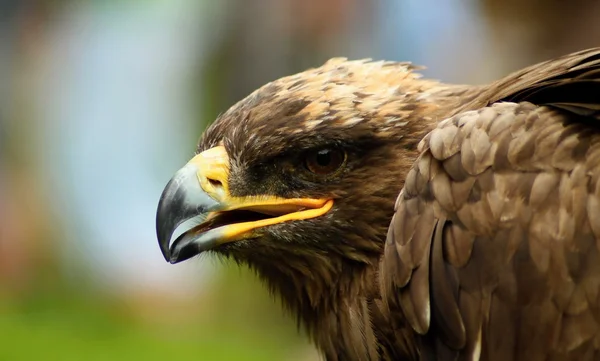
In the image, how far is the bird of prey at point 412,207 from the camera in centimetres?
209

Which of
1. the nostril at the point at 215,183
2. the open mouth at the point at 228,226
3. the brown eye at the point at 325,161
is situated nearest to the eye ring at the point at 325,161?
the brown eye at the point at 325,161

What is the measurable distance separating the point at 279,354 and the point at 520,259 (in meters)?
6.08

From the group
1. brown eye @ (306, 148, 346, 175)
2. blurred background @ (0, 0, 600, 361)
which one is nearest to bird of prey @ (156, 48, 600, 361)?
brown eye @ (306, 148, 346, 175)

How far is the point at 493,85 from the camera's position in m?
2.58

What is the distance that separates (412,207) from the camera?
2279 mm

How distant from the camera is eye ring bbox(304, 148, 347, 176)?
261 cm

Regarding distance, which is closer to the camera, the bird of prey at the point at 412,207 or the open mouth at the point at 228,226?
the bird of prey at the point at 412,207

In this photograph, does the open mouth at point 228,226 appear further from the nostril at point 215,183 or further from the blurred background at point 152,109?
the blurred background at point 152,109

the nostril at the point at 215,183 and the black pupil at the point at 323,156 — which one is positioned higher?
the black pupil at the point at 323,156

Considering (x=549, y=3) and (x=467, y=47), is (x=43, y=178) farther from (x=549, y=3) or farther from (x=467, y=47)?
(x=549, y=3)

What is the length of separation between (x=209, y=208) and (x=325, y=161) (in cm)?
40

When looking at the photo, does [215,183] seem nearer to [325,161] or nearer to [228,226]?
[228,226]

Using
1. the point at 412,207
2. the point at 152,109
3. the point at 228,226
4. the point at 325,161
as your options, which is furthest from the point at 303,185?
the point at 152,109

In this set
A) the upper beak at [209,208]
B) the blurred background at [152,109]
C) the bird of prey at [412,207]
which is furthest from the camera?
the blurred background at [152,109]
